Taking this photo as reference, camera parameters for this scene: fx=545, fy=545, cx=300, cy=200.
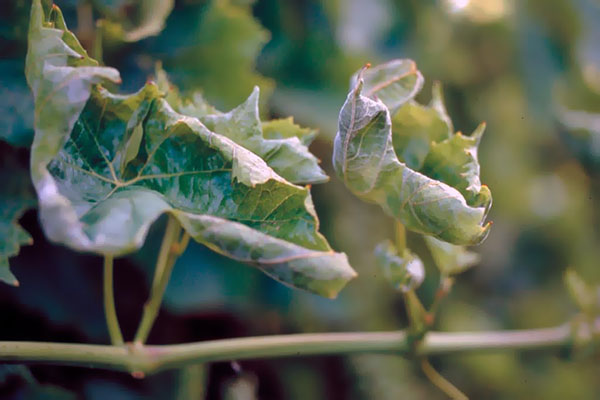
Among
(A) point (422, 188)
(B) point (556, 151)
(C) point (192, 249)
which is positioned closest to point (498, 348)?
(A) point (422, 188)

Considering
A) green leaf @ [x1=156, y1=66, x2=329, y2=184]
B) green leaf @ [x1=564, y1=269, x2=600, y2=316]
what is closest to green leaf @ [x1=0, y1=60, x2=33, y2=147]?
green leaf @ [x1=156, y1=66, x2=329, y2=184]

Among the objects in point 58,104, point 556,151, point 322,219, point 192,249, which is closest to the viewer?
point 58,104

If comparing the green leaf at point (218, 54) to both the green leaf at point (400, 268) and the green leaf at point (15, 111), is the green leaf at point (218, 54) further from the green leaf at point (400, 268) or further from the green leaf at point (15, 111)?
the green leaf at point (400, 268)

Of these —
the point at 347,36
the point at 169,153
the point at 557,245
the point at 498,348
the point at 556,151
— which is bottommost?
the point at 557,245

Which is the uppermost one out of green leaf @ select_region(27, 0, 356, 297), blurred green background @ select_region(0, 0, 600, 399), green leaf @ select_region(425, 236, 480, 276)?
green leaf @ select_region(27, 0, 356, 297)

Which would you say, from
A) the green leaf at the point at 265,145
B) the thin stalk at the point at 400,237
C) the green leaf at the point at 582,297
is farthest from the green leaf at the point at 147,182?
the green leaf at the point at 582,297

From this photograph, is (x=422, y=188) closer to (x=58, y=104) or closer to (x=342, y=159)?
(x=342, y=159)

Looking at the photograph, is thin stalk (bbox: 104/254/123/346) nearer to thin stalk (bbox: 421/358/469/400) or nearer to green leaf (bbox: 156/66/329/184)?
green leaf (bbox: 156/66/329/184)

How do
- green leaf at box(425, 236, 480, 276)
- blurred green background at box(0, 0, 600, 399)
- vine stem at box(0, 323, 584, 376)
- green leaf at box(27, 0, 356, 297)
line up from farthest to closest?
blurred green background at box(0, 0, 600, 399) → green leaf at box(425, 236, 480, 276) → vine stem at box(0, 323, 584, 376) → green leaf at box(27, 0, 356, 297)
